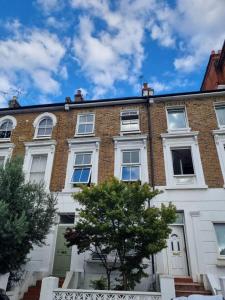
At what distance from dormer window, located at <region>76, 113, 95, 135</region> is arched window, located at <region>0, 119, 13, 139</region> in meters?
4.29

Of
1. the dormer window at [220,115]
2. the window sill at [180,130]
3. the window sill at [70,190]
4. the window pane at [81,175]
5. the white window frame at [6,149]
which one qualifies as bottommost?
the window sill at [70,190]

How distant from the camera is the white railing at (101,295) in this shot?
764 cm

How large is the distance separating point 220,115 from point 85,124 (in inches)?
308

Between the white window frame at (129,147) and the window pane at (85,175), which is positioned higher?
the white window frame at (129,147)

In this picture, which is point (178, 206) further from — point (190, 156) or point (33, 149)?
point (33, 149)

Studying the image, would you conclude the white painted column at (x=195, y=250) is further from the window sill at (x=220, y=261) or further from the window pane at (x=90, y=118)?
the window pane at (x=90, y=118)

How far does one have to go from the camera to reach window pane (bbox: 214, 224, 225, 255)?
10859 millimetres

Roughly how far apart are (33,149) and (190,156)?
28.8ft

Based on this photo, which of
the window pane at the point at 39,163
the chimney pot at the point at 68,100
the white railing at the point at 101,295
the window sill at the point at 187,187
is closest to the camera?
the white railing at the point at 101,295

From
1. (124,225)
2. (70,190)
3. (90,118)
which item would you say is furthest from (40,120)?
(124,225)

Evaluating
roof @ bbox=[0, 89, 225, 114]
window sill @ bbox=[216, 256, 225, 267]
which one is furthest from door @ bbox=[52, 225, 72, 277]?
roof @ bbox=[0, 89, 225, 114]

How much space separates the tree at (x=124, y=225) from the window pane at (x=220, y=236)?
3.57 meters

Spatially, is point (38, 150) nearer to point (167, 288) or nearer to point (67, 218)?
A: point (67, 218)

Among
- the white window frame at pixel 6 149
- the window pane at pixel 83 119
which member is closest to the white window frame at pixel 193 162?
the window pane at pixel 83 119
